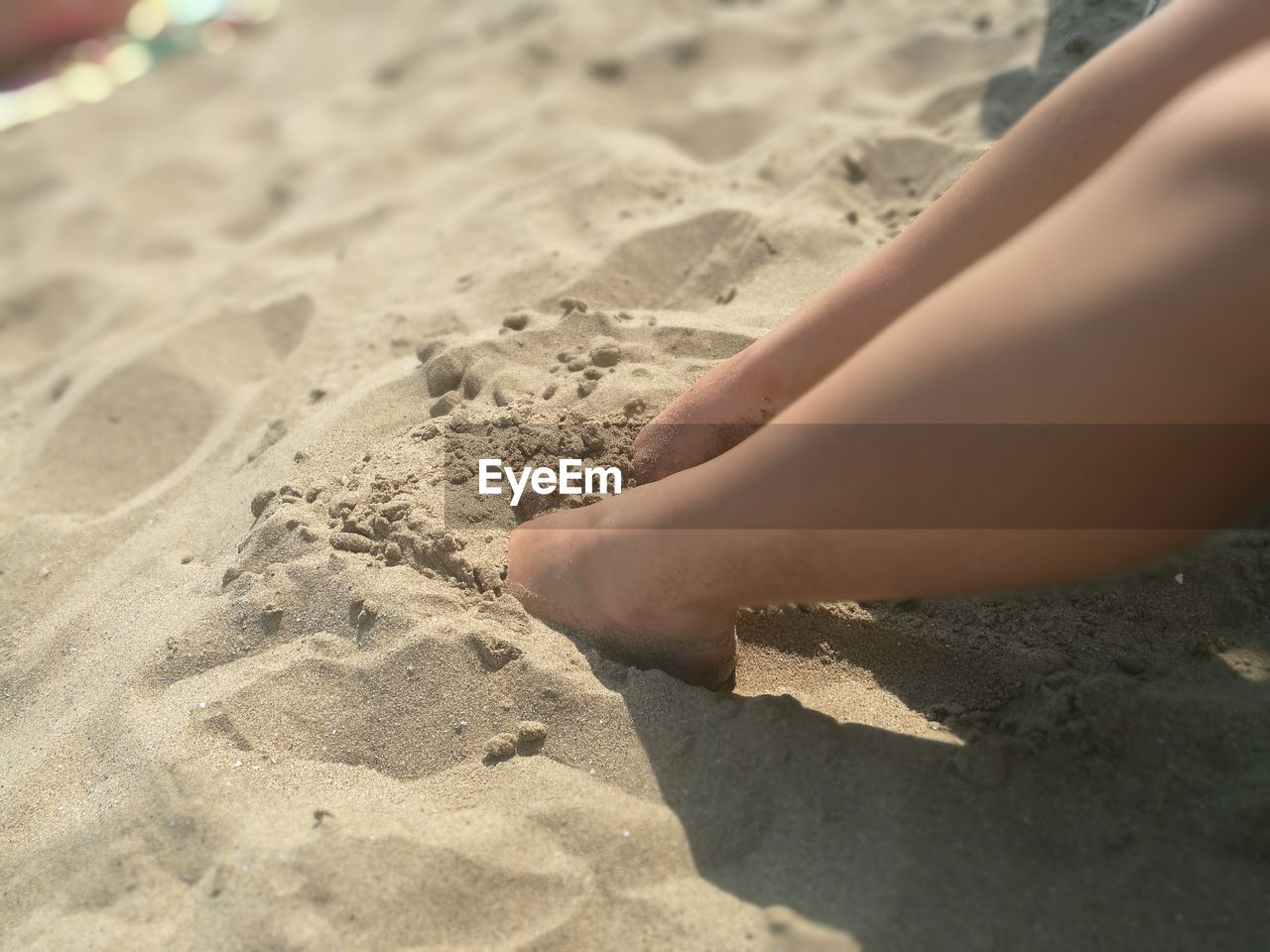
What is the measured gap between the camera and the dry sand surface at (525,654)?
1001mm

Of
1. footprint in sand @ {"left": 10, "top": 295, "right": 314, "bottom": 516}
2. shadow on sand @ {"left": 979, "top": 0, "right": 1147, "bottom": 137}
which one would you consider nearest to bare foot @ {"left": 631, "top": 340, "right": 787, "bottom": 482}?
footprint in sand @ {"left": 10, "top": 295, "right": 314, "bottom": 516}

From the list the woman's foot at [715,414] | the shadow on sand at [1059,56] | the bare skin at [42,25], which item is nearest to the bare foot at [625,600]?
the woman's foot at [715,414]

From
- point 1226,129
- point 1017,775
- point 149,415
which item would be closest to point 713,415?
point 1017,775

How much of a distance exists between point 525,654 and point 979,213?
2.39ft

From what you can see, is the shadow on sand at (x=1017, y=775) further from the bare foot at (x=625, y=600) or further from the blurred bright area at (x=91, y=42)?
the blurred bright area at (x=91, y=42)

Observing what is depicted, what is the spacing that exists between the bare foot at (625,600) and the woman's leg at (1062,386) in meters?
0.08

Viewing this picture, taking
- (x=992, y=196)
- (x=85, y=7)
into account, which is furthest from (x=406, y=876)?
(x=85, y=7)

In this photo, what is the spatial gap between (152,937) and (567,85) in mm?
2223

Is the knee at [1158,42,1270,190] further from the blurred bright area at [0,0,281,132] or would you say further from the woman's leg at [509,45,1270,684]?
the blurred bright area at [0,0,281,132]

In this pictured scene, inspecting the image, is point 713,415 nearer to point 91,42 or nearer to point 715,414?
point 715,414

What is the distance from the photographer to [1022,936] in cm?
93

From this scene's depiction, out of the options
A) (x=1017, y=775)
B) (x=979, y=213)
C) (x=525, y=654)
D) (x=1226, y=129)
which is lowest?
(x=1017, y=775)

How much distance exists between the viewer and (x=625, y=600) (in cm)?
122

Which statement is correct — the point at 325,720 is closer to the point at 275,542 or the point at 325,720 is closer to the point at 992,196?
the point at 275,542
